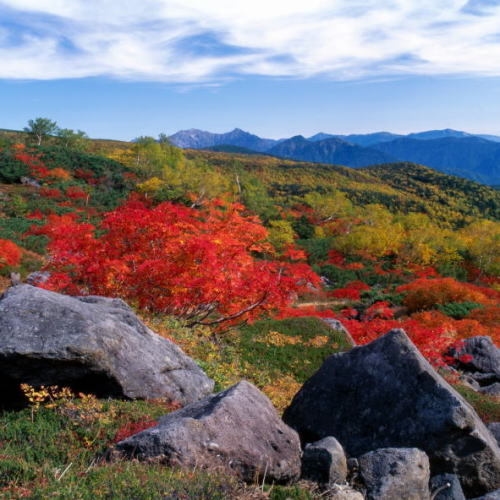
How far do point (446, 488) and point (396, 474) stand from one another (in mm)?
958

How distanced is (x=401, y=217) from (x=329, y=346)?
52.8 metres

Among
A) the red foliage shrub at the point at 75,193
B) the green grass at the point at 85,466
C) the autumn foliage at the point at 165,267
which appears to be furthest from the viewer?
the red foliage shrub at the point at 75,193

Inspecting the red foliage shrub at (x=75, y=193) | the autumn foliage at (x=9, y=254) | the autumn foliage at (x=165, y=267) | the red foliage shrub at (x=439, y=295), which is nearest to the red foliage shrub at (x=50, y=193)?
the red foliage shrub at (x=75, y=193)

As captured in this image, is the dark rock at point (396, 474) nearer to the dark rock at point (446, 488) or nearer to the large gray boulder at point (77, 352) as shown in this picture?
the dark rock at point (446, 488)

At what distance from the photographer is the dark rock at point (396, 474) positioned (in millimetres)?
Answer: 6102

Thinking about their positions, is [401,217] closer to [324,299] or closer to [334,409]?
[324,299]

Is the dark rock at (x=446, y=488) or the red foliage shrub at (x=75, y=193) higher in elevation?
the red foliage shrub at (x=75, y=193)

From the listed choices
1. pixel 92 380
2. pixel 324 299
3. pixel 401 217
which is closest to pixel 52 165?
pixel 324 299

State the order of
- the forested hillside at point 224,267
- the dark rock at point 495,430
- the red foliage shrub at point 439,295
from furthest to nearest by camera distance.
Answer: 1. the red foliage shrub at point 439,295
2. the forested hillside at point 224,267
3. the dark rock at point 495,430

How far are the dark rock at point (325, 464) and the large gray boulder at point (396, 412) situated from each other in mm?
1786

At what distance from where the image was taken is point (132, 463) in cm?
535

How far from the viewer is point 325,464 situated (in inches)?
243

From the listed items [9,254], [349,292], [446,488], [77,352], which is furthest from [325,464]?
[349,292]

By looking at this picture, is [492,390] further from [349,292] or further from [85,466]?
[349,292]
